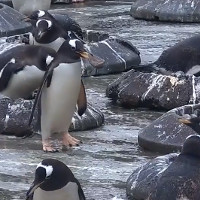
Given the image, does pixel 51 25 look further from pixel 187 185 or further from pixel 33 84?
pixel 187 185

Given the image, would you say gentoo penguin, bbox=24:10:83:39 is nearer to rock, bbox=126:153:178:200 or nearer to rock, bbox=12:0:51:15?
rock, bbox=12:0:51:15

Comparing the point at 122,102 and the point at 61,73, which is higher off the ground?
the point at 61,73

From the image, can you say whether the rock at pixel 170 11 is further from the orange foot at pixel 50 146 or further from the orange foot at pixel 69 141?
the orange foot at pixel 50 146

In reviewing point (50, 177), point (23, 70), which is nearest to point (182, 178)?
point (50, 177)

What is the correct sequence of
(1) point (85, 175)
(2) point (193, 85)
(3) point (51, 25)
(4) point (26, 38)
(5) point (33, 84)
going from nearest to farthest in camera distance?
(1) point (85, 175) < (5) point (33, 84) < (2) point (193, 85) < (3) point (51, 25) < (4) point (26, 38)

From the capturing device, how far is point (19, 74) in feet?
25.4

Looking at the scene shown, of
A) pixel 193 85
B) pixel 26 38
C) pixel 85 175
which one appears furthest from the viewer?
pixel 26 38

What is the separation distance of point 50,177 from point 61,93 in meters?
1.79

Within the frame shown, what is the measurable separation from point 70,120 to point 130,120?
942 mm

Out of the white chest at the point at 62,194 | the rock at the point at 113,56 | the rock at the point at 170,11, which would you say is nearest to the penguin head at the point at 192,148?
the white chest at the point at 62,194

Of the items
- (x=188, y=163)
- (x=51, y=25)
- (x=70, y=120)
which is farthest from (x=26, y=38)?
(x=188, y=163)

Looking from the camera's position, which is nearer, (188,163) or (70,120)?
(188,163)

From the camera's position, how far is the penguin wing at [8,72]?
775cm

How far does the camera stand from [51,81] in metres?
7.03
